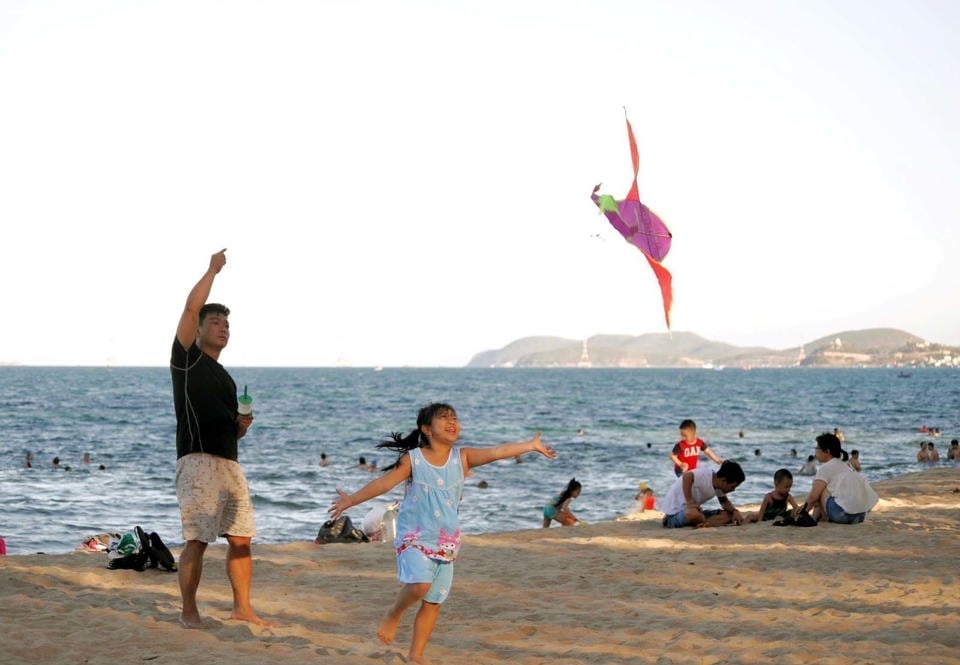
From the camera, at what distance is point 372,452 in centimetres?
3422

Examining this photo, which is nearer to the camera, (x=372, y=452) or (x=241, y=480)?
(x=241, y=480)

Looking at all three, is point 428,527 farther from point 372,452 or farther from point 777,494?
point 372,452

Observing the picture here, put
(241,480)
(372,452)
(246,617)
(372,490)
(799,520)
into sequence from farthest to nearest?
(372,452)
(799,520)
(246,617)
(241,480)
(372,490)

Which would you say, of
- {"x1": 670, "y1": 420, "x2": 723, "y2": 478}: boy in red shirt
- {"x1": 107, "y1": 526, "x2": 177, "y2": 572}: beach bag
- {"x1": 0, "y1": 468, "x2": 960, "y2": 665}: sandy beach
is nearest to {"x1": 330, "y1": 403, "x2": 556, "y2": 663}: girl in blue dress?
{"x1": 0, "y1": 468, "x2": 960, "y2": 665}: sandy beach

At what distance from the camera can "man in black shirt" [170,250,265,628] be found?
6.01m

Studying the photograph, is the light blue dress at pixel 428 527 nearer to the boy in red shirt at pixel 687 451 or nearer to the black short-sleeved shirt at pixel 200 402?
the black short-sleeved shirt at pixel 200 402

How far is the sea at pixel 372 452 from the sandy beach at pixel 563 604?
3.72 metres

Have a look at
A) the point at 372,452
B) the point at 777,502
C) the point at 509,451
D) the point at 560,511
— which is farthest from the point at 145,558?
the point at 372,452

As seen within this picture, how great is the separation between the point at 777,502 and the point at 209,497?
26.8ft

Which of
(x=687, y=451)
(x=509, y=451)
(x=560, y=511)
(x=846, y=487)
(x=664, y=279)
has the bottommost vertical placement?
(x=560, y=511)

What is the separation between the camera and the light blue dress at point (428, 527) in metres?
5.41

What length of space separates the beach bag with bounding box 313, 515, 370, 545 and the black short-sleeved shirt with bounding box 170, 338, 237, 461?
17.6 feet

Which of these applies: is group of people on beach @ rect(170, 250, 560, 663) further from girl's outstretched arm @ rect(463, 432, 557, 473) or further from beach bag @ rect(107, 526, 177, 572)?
beach bag @ rect(107, 526, 177, 572)

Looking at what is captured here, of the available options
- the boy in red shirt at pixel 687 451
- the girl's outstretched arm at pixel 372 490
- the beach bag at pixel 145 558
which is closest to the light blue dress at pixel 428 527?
the girl's outstretched arm at pixel 372 490
